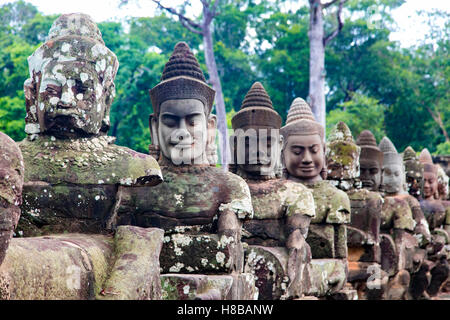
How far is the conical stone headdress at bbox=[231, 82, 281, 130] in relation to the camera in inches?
255

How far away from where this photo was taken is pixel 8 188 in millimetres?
2875

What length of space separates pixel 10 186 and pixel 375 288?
22.4ft

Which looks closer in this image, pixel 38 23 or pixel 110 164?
pixel 110 164

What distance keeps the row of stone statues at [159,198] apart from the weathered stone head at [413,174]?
4.75 m

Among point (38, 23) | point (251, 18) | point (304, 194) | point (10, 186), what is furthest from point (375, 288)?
point (251, 18)

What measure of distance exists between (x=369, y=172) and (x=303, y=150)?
277cm

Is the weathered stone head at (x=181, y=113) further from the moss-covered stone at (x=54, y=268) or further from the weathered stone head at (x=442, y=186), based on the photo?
the weathered stone head at (x=442, y=186)

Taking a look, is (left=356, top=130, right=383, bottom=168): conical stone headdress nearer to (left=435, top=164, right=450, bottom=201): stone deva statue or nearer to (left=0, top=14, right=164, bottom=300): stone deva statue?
(left=435, top=164, right=450, bottom=201): stone deva statue

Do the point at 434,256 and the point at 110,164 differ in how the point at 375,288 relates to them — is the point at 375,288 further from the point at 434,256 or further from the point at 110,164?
the point at 110,164

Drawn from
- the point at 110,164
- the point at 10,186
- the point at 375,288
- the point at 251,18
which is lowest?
the point at 375,288

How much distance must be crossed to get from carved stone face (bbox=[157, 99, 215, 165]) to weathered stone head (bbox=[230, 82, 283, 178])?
115 cm

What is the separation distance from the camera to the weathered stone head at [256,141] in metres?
6.34

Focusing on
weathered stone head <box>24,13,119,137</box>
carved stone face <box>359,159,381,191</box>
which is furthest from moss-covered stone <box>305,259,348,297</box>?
weathered stone head <box>24,13,119,137</box>

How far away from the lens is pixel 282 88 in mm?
24719
